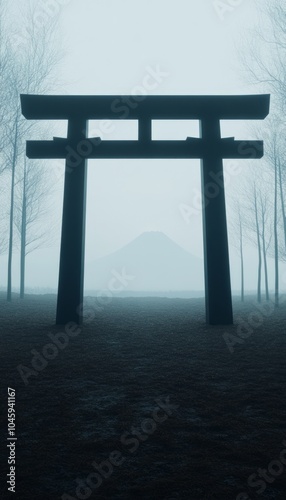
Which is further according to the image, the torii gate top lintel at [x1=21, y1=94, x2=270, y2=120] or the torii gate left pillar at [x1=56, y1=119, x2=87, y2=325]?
the torii gate top lintel at [x1=21, y1=94, x2=270, y2=120]

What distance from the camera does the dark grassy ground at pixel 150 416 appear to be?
210cm

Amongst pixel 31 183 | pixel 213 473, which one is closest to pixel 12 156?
pixel 31 183

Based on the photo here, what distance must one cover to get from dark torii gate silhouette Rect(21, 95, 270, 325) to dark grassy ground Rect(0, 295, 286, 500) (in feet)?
7.98

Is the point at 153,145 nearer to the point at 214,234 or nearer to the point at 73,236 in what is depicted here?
the point at 214,234

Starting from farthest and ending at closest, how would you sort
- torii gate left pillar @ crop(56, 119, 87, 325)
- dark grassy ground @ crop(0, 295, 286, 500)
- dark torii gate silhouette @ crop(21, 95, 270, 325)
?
dark torii gate silhouette @ crop(21, 95, 270, 325) < torii gate left pillar @ crop(56, 119, 87, 325) < dark grassy ground @ crop(0, 295, 286, 500)

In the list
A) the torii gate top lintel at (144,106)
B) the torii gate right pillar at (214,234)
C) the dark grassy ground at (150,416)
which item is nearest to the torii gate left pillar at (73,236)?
the torii gate top lintel at (144,106)

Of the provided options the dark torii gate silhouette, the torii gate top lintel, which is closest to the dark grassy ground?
the dark torii gate silhouette

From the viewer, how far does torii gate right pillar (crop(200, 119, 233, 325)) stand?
7109 millimetres

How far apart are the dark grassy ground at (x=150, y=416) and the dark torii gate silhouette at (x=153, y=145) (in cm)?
243

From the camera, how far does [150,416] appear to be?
2.95 m

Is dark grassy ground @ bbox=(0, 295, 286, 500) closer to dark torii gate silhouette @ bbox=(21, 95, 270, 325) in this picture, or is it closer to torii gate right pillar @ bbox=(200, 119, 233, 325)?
torii gate right pillar @ bbox=(200, 119, 233, 325)

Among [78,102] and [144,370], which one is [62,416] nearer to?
[144,370]

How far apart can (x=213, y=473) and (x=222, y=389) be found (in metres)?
1.43

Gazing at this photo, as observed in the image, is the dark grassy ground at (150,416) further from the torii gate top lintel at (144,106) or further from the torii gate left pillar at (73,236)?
the torii gate top lintel at (144,106)
